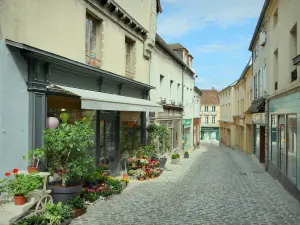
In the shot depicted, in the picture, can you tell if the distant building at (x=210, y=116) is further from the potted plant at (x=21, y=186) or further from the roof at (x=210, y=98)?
the potted plant at (x=21, y=186)

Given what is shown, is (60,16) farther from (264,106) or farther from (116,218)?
(264,106)

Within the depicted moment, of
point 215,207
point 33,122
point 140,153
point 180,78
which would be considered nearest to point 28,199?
point 33,122

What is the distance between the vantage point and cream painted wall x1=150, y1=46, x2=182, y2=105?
19.2 metres

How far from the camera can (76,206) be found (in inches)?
310

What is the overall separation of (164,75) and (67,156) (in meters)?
14.4

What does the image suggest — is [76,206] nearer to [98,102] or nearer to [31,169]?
[31,169]

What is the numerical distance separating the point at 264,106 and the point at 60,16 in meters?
12.3

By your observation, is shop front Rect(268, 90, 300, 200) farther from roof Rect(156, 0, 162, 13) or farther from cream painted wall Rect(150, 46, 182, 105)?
roof Rect(156, 0, 162, 13)

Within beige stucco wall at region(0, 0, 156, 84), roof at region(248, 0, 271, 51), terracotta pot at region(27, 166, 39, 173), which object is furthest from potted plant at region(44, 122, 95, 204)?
roof at region(248, 0, 271, 51)

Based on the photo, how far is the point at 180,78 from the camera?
27234mm

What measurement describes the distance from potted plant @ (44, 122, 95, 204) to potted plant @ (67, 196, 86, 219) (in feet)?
0.38

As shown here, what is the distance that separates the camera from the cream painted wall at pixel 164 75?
19203mm

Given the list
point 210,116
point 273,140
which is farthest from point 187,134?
point 210,116

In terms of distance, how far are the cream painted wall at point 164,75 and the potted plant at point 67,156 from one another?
10.9 meters
